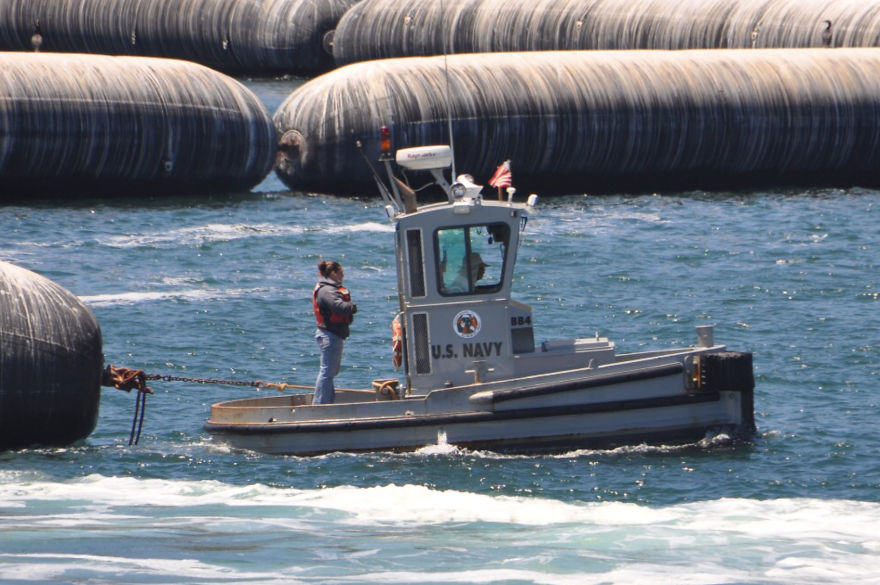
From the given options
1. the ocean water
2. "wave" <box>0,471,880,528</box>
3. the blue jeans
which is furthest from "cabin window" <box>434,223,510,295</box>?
"wave" <box>0,471,880,528</box>

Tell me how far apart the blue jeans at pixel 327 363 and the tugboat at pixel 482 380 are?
47 centimetres

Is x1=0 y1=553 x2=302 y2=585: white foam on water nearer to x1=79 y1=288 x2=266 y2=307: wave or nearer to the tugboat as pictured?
the tugboat

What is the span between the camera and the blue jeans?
59.3ft

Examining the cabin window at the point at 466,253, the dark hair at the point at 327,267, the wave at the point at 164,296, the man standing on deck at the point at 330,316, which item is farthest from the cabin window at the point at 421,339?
the wave at the point at 164,296

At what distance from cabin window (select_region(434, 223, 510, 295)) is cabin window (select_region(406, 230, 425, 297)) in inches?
7.1

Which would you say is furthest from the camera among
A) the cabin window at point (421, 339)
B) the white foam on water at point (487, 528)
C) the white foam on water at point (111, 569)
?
the cabin window at point (421, 339)

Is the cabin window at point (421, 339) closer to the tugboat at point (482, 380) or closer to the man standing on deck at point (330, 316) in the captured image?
the tugboat at point (482, 380)

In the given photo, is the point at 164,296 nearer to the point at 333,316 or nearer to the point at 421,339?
the point at 333,316

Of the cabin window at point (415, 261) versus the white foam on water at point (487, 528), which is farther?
the cabin window at point (415, 261)

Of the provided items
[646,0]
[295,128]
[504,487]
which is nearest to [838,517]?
[504,487]

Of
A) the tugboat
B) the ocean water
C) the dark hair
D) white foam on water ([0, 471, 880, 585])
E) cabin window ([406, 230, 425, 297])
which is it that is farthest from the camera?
cabin window ([406, 230, 425, 297])

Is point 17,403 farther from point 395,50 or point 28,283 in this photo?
point 395,50

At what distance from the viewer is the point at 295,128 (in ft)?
128

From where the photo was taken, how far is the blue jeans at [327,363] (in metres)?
18.1
